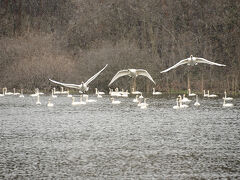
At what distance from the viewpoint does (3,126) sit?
29406 mm

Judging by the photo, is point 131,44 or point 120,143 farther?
point 131,44

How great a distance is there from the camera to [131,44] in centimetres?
5381

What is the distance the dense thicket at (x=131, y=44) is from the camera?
162ft

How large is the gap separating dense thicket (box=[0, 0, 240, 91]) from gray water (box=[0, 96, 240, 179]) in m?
11.8

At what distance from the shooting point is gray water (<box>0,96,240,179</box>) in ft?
60.2

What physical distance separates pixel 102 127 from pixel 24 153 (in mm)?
7835

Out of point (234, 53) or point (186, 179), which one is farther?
point (234, 53)

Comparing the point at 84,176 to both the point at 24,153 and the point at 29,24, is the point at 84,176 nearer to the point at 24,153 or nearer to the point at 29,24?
the point at 24,153

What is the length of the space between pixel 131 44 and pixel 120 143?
1211 inches

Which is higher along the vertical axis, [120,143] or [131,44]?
[131,44]

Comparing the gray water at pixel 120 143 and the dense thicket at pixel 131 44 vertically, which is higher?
the dense thicket at pixel 131 44

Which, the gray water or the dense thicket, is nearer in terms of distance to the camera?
the gray water

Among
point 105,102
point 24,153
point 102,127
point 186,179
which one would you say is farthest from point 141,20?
point 186,179

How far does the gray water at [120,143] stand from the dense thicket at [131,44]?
38.8 ft
